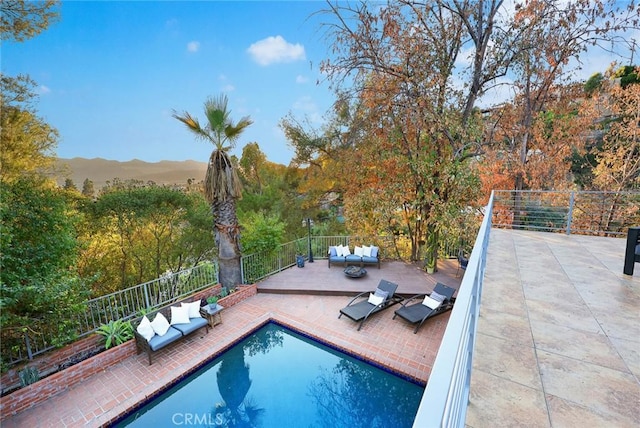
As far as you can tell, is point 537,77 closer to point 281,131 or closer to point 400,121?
point 400,121

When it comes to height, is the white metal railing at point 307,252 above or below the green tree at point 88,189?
below

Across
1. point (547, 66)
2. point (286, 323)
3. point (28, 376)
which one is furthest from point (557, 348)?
point (547, 66)

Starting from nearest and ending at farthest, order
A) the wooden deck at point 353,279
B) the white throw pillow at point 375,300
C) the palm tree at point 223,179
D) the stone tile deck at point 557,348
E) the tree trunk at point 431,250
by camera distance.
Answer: the stone tile deck at point 557,348
the white throw pillow at point 375,300
the palm tree at point 223,179
the wooden deck at point 353,279
the tree trunk at point 431,250

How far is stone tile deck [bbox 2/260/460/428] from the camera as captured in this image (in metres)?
4.70

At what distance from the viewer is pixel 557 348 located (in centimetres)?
225

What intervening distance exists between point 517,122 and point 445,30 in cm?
623

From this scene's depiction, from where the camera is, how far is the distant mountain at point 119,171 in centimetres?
809

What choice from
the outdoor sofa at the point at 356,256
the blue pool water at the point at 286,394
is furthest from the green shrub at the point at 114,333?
the outdoor sofa at the point at 356,256

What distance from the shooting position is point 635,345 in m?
2.27

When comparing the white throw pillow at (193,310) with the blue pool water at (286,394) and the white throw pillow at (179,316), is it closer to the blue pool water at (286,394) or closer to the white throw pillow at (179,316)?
the white throw pillow at (179,316)

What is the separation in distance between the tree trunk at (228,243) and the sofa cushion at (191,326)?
6.77 ft

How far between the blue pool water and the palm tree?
297 centimetres

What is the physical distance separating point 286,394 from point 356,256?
6.28 m

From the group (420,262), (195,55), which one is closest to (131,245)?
(195,55)
